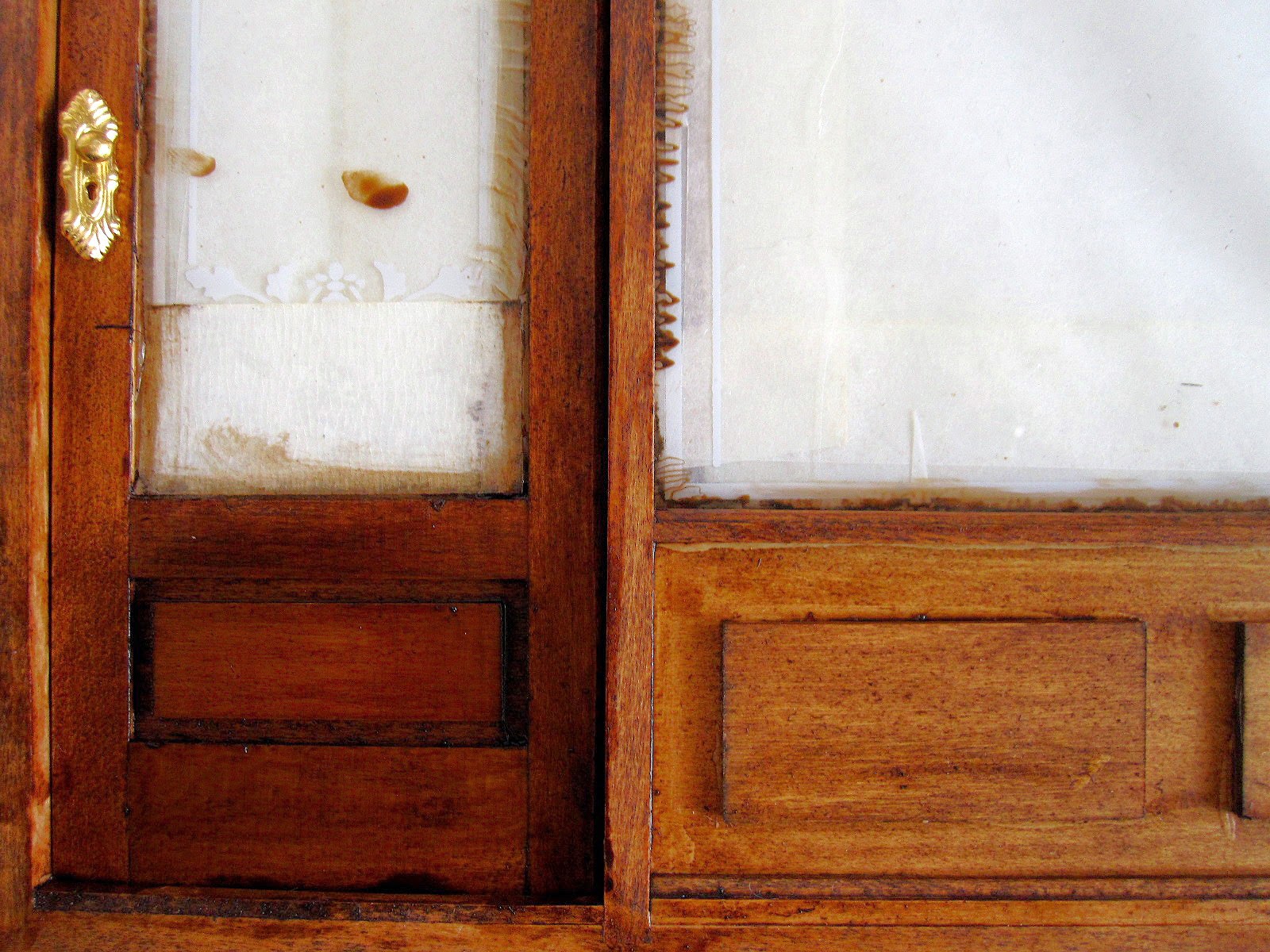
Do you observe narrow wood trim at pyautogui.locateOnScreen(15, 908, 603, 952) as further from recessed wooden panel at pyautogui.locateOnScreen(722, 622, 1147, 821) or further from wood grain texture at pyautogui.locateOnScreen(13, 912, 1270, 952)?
recessed wooden panel at pyautogui.locateOnScreen(722, 622, 1147, 821)

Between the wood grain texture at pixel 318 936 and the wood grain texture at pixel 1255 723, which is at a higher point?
the wood grain texture at pixel 1255 723

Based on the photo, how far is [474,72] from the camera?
0.71 m

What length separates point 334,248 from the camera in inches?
28.0

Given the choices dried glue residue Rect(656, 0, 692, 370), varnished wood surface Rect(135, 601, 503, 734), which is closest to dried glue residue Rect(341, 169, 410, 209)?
dried glue residue Rect(656, 0, 692, 370)

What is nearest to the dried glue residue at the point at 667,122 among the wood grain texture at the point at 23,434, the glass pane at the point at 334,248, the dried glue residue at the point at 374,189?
the glass pane at the point at 334,248

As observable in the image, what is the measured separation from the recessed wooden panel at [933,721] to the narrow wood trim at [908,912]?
0.07 meters

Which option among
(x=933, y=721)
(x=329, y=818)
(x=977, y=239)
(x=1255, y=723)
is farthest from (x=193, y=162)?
(x=1255, y=723)

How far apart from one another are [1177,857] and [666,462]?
58 cm

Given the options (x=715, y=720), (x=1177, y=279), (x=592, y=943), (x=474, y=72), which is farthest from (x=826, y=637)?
(x=474, y=72)

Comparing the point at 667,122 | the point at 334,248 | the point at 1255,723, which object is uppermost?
the point at 667,122

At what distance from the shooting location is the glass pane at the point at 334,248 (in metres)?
0.70

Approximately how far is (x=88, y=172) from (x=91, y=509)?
12.4 inches

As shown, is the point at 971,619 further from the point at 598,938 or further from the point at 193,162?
the point at 193,162

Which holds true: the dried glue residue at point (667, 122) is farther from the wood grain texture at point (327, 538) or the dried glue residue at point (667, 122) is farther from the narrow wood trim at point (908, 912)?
the narrow wood trim at point (908, 912)
